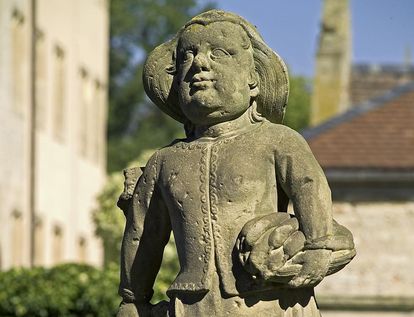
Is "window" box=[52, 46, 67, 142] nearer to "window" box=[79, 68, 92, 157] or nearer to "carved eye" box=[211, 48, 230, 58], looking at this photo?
"window" box=[79, 68, 92, 157]

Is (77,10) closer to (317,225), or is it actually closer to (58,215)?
(58,215)

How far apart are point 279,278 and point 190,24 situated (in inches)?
49.3

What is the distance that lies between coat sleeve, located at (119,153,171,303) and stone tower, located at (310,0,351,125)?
30301 mm

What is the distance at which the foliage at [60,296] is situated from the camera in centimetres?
1972

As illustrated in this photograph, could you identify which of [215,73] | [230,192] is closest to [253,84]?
[215,73]

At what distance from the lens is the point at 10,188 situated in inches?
1350

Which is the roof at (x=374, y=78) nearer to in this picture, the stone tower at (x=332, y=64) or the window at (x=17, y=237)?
the stone tower at (x=332, y=64)

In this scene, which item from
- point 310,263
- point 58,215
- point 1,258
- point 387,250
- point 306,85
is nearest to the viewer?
point 310,263

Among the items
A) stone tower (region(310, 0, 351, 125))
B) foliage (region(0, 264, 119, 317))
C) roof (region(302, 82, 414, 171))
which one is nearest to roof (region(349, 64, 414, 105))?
stone tower (region(310, 0, 351, 125))

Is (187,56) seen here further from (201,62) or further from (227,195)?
(227,195)

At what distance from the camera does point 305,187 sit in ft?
27.1

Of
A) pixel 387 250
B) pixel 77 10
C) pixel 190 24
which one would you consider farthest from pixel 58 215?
pixel 190 24

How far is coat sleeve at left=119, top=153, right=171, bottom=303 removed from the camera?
28.3 ft

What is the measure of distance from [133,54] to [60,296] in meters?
43.6
